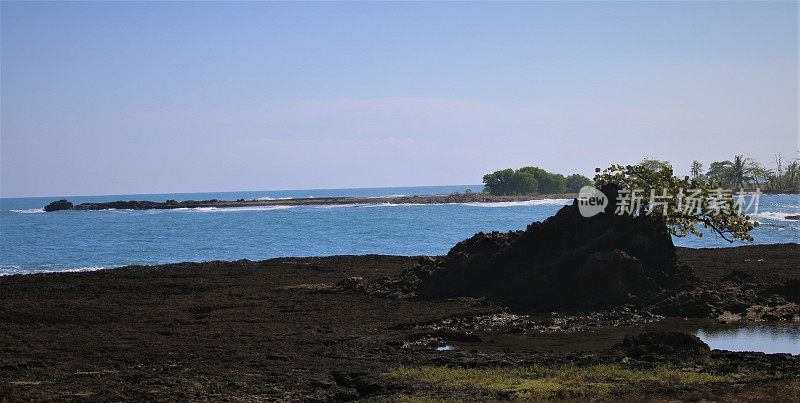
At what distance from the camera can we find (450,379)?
17375 millimetres

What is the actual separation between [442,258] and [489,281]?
464 centimetres

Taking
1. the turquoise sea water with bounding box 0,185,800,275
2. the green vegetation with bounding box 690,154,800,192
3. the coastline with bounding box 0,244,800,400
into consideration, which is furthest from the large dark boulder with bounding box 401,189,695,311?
the green vegetation with bounding box 690,154,800,192

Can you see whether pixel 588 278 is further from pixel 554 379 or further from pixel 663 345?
pixel 554 379

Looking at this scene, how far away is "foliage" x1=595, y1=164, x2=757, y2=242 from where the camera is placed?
1303 inches

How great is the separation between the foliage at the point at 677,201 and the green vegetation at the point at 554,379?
53.3ft

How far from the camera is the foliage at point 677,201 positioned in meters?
33.1

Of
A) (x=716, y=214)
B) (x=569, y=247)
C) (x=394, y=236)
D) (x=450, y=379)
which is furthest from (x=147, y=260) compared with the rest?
(x=450, y=379)

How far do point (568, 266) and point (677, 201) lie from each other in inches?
254

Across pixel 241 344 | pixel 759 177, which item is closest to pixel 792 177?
pixel 759 177

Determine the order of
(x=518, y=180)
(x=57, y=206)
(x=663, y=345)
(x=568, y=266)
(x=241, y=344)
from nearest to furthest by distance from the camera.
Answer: (x=663, y=345) → (x=241, y=344) → (x=568, y=266) → (x=57, y=206) → (x=518, y=180)

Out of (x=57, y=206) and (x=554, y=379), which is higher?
(x=57, y=206)

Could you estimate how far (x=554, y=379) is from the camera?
17.1m

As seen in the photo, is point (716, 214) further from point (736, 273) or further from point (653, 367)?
point (653, 367)

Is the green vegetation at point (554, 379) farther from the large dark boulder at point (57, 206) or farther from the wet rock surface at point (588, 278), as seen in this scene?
the large dark boulder at point (57, 206)
